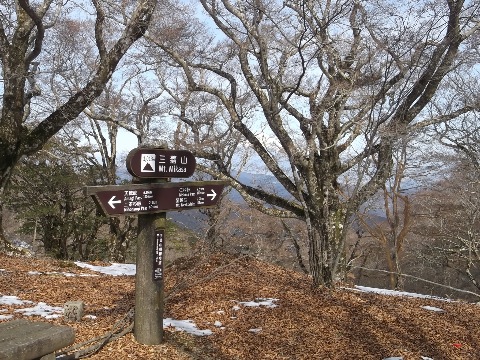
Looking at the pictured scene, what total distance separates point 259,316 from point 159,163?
266 centimetres

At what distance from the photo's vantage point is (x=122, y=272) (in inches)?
364

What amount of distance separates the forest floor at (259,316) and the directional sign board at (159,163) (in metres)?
1.51

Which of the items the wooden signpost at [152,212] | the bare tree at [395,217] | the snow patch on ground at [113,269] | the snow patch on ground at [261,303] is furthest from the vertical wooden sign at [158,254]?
the bare tree at [395,217]

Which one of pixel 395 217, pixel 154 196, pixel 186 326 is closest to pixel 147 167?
pixel 154 196

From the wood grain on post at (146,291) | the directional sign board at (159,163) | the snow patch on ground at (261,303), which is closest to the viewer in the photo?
the directional sign board at (159,163)

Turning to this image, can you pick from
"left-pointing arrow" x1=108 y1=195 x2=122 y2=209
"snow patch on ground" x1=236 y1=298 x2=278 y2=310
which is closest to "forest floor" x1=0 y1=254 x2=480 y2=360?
"snow patch on ground" x1=236 y1=298 x2=278 y2=310

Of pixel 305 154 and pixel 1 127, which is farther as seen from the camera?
pixel 1 127

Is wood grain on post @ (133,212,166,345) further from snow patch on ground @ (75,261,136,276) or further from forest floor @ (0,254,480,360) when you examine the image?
snow patch on ground @ (75,261,136,276)

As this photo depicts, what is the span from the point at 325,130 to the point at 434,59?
98.3 inches

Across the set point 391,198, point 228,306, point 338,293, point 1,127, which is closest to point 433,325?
point 338,293

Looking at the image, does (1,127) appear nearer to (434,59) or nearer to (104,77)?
(104,77)

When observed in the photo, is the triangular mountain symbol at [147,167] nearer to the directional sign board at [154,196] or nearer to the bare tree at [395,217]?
the directional sign board at [154,196]

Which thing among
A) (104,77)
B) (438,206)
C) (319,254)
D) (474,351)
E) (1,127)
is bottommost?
(474,351)

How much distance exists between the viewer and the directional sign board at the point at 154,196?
3.86 metres
